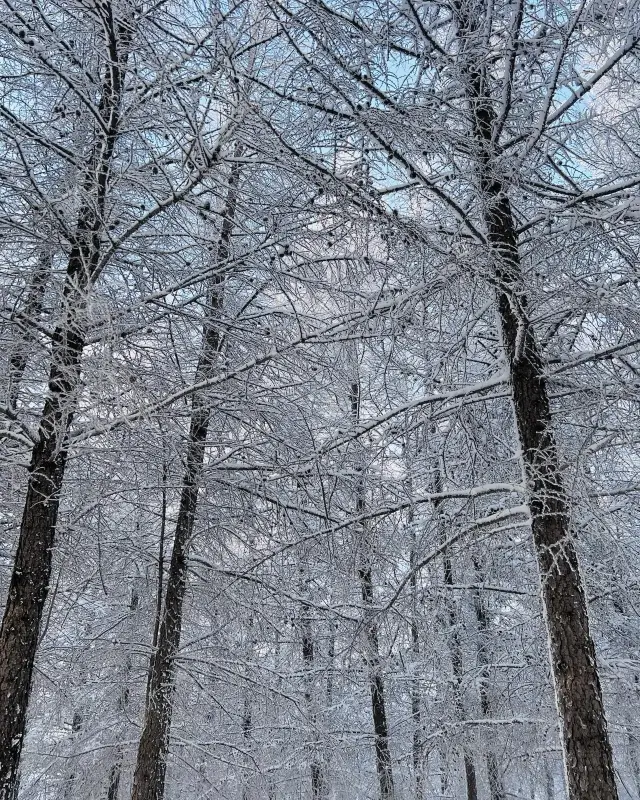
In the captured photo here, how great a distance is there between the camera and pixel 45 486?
3.91 m

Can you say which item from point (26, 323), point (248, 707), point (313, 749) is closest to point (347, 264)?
point (26, 323)

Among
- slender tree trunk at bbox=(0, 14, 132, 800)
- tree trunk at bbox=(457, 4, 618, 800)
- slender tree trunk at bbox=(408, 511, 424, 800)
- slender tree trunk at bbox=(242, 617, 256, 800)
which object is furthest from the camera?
slender tree trunk at bbox=(242, 617, 256, 800)

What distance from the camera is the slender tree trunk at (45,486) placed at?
331 cm

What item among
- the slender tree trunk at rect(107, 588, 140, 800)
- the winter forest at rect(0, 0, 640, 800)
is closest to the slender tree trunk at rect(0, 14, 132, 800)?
the winter forest at rect(0, 0, 640, 800)

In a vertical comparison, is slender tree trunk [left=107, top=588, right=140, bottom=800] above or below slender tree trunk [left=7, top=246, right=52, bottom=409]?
below

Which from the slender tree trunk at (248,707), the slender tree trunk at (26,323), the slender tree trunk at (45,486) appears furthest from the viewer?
the slender tree trunk at (248,707)

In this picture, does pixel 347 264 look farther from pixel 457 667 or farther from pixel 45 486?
pixel 457 667

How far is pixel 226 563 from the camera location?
23.0 feet

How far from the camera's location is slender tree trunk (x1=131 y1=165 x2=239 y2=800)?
5.64 meters

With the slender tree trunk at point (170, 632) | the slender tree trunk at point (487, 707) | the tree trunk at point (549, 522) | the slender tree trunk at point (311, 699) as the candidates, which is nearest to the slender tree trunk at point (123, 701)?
the slender tree trunk at point (170, 632)

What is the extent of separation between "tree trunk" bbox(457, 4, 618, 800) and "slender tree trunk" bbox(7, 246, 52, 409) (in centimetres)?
277

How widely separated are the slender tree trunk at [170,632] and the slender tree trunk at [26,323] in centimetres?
128

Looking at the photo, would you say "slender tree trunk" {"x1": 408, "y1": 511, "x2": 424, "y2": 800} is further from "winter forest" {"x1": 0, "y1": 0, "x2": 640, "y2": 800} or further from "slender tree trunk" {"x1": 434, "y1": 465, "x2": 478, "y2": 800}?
"slender tree trunk" {"x1": 434, "y1": 465, "x2": 478, "y2": 800}

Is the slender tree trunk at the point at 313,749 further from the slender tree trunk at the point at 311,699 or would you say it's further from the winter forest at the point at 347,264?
the winter forest at the point at 347,264
